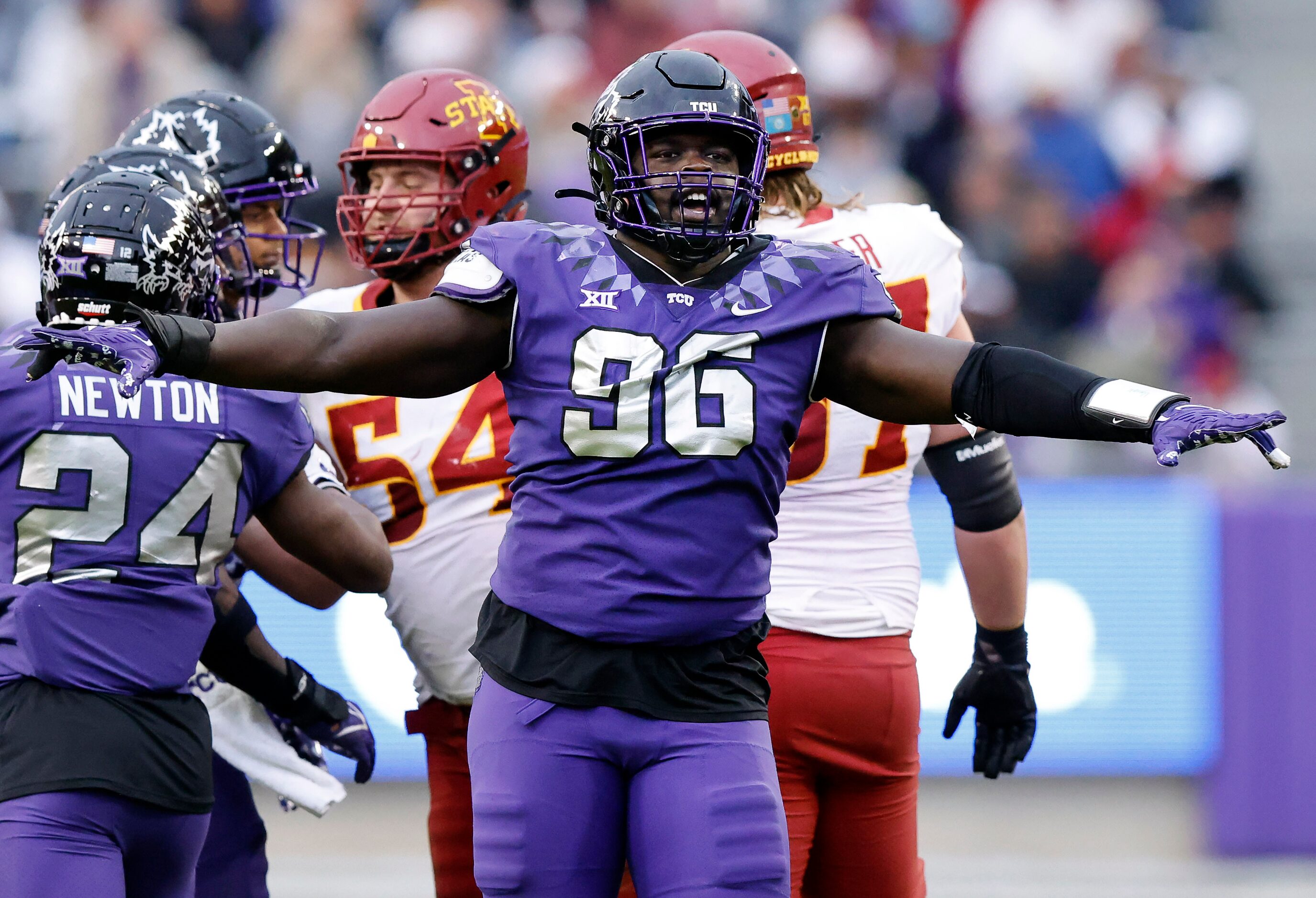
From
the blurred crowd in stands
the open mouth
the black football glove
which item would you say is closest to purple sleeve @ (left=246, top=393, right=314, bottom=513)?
the open mouth

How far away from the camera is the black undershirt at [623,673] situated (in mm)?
2754

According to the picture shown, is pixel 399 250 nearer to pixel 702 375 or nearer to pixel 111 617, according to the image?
pixel 111 617

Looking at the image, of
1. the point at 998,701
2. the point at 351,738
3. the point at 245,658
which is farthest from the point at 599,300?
the point at 998,701

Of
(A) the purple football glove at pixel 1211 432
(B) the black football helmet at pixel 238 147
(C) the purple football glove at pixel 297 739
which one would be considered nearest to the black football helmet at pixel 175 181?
(B) the black football helmet at pixel 238 147

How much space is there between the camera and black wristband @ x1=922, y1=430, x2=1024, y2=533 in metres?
4.01

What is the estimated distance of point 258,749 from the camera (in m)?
3.90

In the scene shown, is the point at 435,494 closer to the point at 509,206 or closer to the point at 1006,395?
the point at 509,206

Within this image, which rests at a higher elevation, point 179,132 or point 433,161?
point 179,132

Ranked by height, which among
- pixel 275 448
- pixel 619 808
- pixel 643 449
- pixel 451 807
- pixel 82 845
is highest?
pixel 643 449

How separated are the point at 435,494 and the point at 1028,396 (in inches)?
68.2

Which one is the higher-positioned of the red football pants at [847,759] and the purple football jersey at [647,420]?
the purple football jersey at [647,420]

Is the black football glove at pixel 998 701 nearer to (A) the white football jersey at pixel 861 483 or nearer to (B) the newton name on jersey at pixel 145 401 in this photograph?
(A) the white football jersey at pixel 861 483

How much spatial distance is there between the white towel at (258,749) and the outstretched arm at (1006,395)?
1.72 meters

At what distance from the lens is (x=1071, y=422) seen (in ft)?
8.69
